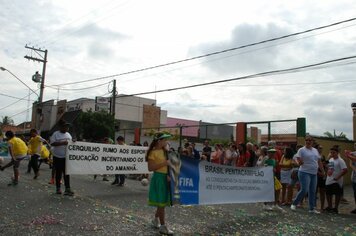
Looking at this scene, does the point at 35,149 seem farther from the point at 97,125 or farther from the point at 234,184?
the point at 97,125

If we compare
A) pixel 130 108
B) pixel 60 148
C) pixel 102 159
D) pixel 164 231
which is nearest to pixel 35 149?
pixel 102 159

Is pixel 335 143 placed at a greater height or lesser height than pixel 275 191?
greater

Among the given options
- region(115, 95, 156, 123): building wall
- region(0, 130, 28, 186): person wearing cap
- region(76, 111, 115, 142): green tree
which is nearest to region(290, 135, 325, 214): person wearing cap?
region(0, 130, 28, 186): person wearing cap

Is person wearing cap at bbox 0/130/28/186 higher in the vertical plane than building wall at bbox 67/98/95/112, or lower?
lower

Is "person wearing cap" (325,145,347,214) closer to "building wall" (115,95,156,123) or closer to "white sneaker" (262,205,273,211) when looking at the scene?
"white sneaker" (262,205,273,211)

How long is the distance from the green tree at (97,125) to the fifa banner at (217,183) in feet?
78.6

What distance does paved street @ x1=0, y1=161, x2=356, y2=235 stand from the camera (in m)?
6.44

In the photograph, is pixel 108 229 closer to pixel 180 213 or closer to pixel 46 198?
pixel 180 213

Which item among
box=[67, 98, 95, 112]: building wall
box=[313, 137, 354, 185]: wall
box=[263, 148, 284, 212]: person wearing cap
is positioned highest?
box=[67, 98, 95, 112]: building wall

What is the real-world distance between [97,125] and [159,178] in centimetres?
2666

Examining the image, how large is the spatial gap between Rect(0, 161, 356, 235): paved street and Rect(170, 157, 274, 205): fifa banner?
367 mm

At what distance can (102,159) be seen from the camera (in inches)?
476

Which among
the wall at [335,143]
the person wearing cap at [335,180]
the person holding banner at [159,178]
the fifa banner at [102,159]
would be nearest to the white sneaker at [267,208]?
the person wearing cap at [335,180]

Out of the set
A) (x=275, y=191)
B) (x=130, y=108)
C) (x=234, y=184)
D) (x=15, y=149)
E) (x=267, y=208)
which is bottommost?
(x=267, y=208)
